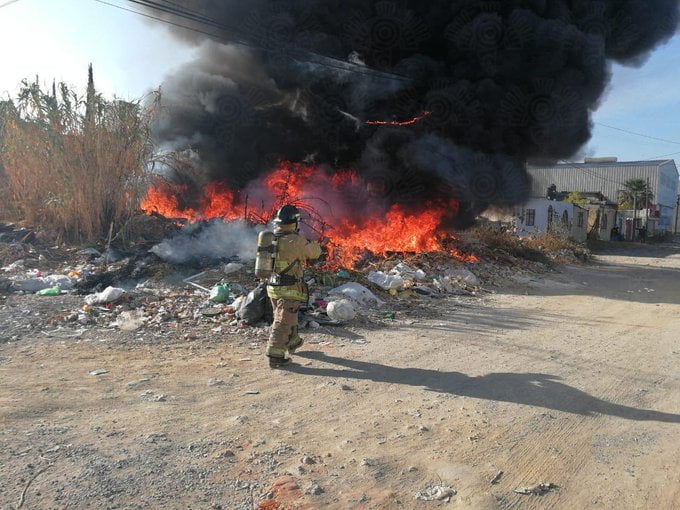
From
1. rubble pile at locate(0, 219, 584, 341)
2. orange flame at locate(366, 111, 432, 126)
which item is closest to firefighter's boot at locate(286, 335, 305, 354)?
rubble pile at locate(0, 219, 584, 341)

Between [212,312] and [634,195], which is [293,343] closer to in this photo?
[212,312]

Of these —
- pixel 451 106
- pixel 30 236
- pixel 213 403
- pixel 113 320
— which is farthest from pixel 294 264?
pixel 451 106

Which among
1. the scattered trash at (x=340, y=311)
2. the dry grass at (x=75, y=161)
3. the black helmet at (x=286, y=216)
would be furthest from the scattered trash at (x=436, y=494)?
the dry grass at (x=75, y=161)

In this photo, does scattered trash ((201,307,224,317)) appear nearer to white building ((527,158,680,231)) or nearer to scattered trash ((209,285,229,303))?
scattered trash ((209,285,229,303))

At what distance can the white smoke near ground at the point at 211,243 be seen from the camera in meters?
8.59

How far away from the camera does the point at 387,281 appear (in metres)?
8.06

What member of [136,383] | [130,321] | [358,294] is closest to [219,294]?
[130,321]

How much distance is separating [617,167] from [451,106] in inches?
1769

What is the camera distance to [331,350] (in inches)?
200

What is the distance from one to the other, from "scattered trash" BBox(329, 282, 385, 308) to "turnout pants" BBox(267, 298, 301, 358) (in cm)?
264

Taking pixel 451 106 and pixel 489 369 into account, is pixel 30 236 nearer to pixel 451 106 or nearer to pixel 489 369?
pixel 489 369

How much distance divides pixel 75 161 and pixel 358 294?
6.10 m

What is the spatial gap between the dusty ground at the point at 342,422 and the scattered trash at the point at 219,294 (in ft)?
4.14

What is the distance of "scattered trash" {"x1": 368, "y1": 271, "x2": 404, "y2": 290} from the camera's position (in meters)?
7.98
